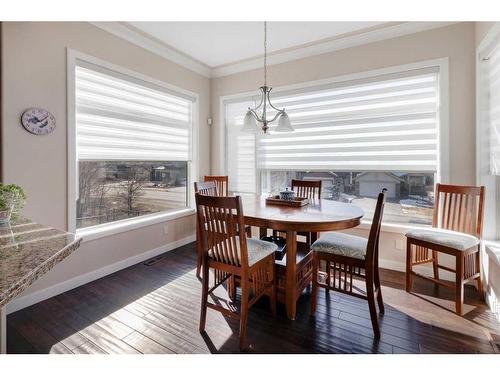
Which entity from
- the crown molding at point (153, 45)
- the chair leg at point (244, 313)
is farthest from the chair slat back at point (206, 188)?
the crown molding at point (153, 45)

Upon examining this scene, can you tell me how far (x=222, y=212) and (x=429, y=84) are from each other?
111 inches

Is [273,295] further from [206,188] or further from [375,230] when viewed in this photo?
[206,188]

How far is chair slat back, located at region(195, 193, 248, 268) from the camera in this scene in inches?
71.3

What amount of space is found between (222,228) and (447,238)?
2024mm

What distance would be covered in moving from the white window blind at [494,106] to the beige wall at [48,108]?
3821mm

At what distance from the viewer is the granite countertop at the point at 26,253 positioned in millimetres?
857

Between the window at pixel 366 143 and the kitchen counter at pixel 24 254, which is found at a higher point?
the window at pixel 366 143

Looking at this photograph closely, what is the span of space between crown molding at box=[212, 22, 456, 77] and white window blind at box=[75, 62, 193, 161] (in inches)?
40.3

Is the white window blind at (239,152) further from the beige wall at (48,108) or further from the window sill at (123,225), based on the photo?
the beige wall at (48,108)

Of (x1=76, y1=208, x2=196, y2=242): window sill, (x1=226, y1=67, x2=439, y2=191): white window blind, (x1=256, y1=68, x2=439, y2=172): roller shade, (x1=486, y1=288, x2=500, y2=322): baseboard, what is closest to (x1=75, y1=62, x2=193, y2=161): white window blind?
(x1=76, y1=208, x2=196, y2=242): window sill

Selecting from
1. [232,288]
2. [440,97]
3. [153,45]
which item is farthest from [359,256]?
[153,45]
